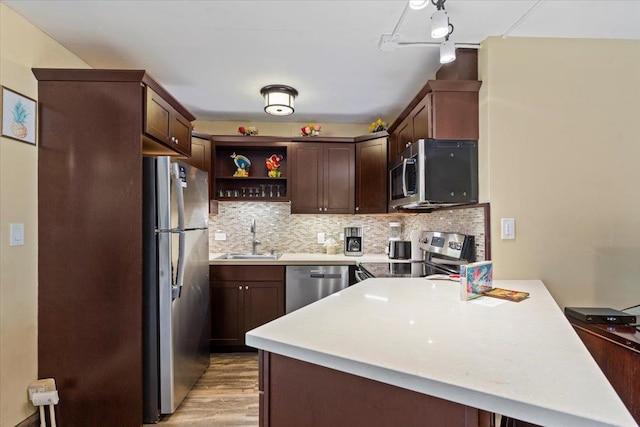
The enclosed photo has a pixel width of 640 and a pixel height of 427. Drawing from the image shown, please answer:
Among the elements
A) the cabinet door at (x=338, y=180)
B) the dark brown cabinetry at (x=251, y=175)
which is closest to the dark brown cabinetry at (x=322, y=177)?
the cabinet door at (x=338, y=180)

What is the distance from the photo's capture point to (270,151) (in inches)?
147

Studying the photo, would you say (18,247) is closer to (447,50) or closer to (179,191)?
(179,191)

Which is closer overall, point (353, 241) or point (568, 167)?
point (568, 167)

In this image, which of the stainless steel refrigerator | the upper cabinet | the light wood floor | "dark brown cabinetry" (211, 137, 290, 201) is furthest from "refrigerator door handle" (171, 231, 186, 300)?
"dark brown cabinetry" (211, 137, 290, 201)

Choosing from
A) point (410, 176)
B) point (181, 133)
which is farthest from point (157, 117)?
point (410, 176)

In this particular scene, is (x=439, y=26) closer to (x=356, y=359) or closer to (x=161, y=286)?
(x=356, y=359)

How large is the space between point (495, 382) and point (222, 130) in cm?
359

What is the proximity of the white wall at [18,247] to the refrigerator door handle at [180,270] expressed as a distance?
758 millimetres

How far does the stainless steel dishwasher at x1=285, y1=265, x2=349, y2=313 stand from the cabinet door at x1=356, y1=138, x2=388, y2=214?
29.0 inches

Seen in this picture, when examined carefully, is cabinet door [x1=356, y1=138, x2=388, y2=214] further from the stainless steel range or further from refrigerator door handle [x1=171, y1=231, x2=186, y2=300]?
refrigerator door handle [x1=171, y1=231, x2=186, y2=300]

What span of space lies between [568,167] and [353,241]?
212cm

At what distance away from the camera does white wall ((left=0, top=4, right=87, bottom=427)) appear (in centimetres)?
170

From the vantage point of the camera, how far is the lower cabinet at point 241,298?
307 cm

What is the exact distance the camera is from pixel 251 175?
3732mm
